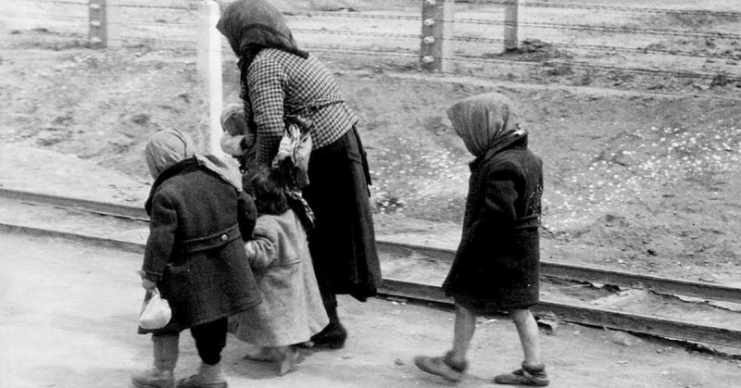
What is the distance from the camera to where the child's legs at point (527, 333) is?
6344mm

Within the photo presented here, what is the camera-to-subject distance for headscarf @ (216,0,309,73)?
6.60 m

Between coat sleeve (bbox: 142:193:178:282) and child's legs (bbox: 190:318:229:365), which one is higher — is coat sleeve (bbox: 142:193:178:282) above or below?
above

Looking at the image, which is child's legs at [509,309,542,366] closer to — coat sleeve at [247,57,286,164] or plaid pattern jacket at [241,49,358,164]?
plaid pattern jacket at [241,49,358,164]

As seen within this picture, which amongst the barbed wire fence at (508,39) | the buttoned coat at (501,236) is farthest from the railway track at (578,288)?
the barbed wire fence at (508,39)

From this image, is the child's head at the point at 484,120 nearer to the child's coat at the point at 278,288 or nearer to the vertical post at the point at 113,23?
the child's coat at the point at 278,288

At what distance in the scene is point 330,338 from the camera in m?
7.07

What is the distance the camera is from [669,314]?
7789 mm

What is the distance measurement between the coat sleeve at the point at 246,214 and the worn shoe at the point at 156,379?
775mm

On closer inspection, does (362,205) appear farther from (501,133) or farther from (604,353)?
(604,353)

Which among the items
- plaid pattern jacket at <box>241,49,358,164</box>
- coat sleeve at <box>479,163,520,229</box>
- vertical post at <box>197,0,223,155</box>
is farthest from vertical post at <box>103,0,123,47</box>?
coat sleeve at <box>479,163,520,229</box>

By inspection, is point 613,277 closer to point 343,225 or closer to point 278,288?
point 343,225

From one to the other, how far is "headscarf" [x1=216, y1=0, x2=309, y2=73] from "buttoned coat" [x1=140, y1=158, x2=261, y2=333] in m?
0.87

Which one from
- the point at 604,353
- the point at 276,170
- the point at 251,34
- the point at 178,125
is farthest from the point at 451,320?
the point at 178,125

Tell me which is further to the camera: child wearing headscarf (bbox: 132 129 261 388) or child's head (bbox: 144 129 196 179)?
child's head (bbox: 144 129 196 179)
